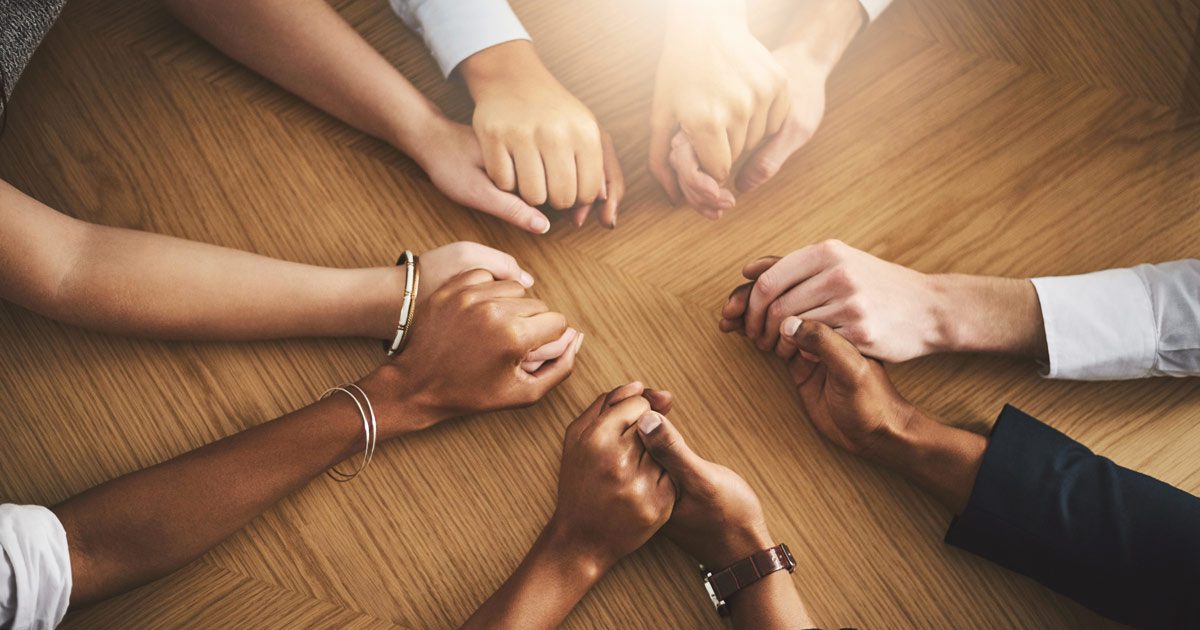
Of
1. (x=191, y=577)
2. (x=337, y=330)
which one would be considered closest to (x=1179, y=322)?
(x=337, y=330)

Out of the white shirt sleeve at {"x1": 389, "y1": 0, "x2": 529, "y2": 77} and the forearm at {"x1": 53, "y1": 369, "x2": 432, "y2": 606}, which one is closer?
the forearm at {"x1": 53, "y1": 369, "x2": 432, "y2": 606}

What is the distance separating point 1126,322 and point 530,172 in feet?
1.60

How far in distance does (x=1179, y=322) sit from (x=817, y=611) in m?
0.36

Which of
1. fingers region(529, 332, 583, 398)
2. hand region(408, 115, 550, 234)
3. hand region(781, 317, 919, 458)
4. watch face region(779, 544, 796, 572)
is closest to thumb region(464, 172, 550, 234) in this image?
hand region(408, 115, 550, 234)

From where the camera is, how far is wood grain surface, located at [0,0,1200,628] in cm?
67

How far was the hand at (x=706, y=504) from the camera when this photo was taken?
0.64 metres

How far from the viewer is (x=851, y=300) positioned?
65cm

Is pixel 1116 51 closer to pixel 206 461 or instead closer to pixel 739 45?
pixel 739 45

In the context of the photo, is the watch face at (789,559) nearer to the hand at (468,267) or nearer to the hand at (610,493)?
the hand at (610,493)

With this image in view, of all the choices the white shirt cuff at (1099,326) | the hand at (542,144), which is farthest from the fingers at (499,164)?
the white shirt cuff at (1099,326)

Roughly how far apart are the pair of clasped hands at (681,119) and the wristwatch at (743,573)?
0.94 ft

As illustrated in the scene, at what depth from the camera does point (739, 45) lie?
0.70m

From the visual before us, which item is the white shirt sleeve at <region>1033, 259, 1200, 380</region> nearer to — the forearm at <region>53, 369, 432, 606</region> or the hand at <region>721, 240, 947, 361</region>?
the hand at <region>721, 240, 947, 361</region>

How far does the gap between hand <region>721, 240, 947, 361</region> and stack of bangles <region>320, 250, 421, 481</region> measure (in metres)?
0.26
